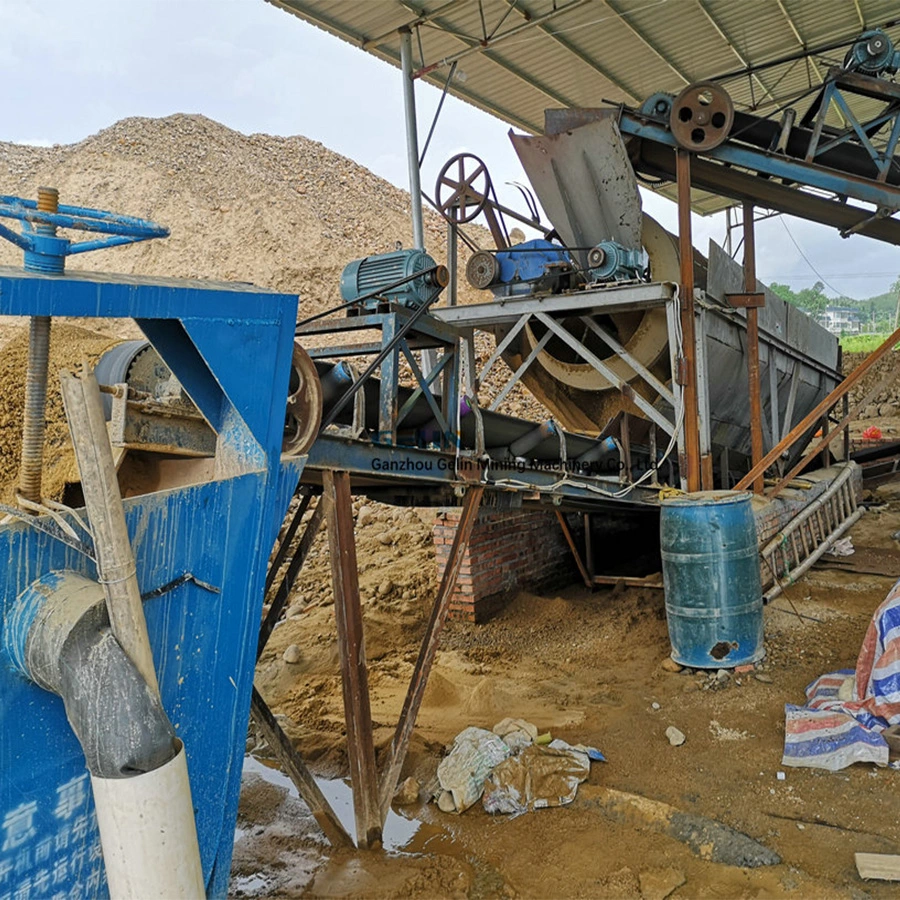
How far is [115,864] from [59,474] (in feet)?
3.75

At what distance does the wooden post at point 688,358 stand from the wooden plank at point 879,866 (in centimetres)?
306

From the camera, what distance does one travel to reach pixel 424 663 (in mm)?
3871

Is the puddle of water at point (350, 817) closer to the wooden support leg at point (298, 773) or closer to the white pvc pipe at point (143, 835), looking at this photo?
the wooden support leg at point (298, 773)

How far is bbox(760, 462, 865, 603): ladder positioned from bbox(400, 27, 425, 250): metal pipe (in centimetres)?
448

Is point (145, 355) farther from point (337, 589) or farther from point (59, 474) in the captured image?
point (337, 589)

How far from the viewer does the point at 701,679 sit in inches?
200

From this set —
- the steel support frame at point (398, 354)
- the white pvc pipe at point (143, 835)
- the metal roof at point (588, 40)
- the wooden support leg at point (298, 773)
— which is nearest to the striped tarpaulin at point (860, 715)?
the wooden support leg at point (298, 773)

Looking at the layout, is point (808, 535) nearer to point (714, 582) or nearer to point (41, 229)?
point (714, 582)

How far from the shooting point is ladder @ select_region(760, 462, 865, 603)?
21.0ft

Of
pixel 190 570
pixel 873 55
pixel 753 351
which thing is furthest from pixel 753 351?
pixel 190 570

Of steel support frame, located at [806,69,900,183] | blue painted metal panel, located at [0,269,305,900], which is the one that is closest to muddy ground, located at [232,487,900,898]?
blue painted metal panel, located at [0,269,305,900]

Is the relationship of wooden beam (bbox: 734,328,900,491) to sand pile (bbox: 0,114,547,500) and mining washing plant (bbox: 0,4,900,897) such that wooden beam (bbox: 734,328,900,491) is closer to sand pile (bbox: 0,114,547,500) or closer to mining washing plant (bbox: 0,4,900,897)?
mining washing plant (bbox: 0,4,900,897)

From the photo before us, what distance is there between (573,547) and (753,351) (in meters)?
2.40

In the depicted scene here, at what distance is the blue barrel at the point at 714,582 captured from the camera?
16.8ft
